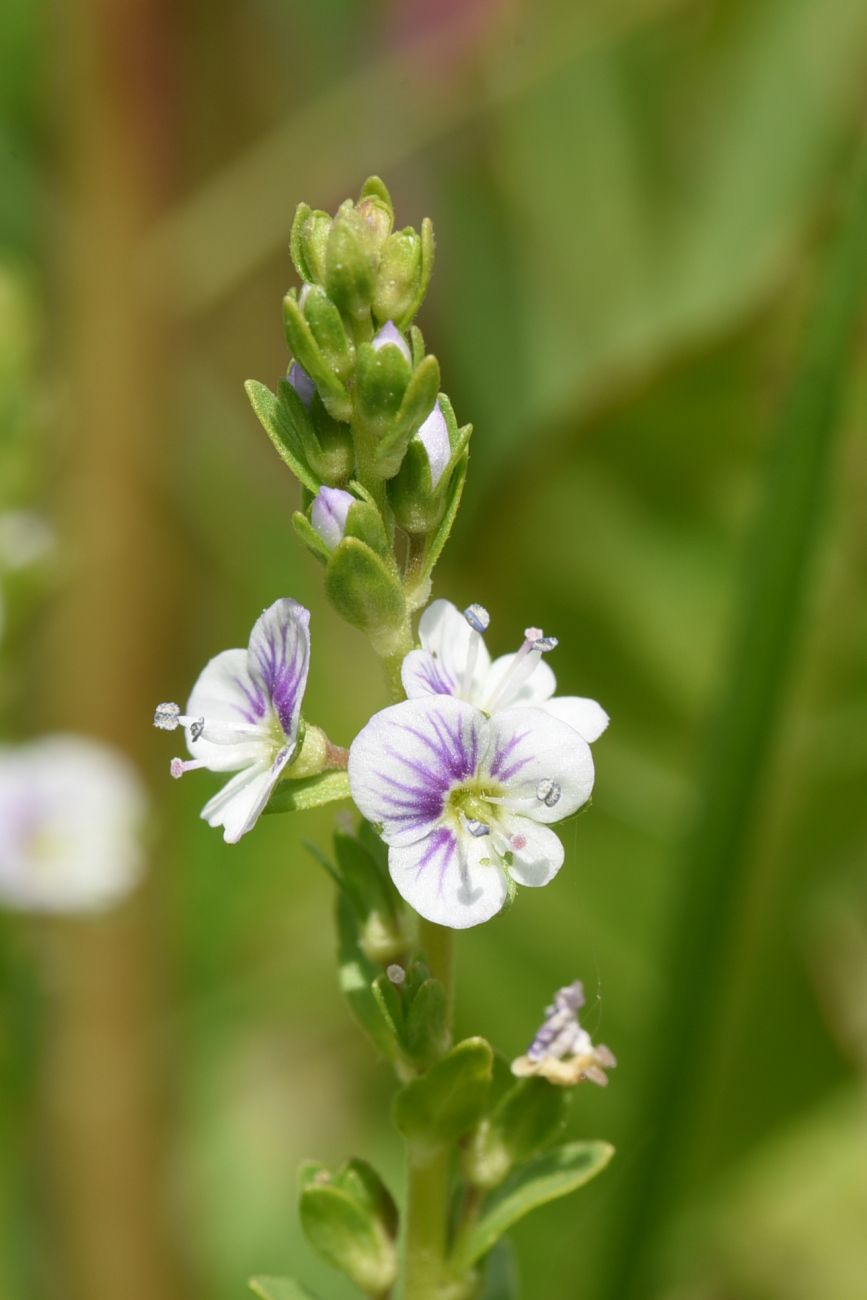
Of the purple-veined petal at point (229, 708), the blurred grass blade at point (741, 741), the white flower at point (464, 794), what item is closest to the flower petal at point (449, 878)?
the white flower at point (464, 794)

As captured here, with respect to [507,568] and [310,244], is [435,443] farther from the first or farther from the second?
[507,568]

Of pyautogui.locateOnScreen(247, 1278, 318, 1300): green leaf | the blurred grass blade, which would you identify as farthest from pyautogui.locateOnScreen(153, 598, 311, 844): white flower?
the blurred grass blade

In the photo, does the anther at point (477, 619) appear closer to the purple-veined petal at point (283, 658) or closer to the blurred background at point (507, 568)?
the purple-veined petal at point (283, 658)

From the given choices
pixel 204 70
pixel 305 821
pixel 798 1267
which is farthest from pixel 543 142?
pixel 798 1267

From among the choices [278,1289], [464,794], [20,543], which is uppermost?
[20,543]

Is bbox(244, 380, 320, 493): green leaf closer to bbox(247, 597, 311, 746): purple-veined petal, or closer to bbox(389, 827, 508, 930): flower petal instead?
bbox(247, 597, 311, 746): purple-veined petal

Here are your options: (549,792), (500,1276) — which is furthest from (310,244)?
(500,1276)
